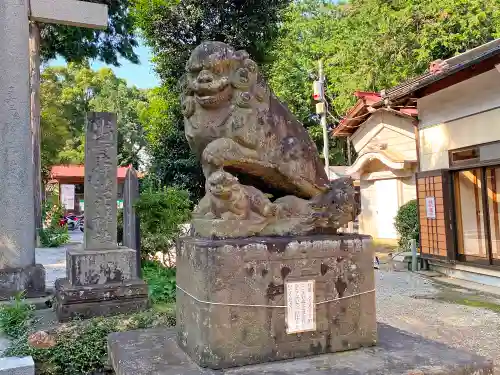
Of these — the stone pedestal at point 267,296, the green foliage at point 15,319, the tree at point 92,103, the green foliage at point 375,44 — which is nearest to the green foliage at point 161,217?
the green foliage at point 15,319

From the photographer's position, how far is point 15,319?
4.53 metres

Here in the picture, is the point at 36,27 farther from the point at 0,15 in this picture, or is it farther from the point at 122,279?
the point at 122,279

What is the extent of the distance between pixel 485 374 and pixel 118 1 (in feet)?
53.1

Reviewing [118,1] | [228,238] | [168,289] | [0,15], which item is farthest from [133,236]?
[118,1]

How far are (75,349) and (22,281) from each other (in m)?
2.20

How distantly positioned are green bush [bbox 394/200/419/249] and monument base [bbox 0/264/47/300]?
957cm

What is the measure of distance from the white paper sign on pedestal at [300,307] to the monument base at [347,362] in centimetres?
19

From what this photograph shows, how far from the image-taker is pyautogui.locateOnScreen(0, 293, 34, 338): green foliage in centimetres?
435

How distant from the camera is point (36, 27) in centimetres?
1299

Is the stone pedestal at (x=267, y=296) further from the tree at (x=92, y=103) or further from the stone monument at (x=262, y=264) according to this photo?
the tree at (x=92, y=103)

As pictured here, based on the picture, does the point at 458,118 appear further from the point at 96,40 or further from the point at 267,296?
the point at 96,40

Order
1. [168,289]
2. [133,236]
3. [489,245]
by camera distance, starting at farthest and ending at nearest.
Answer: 1. [489,245]
2. [133,236]
3. [168,289]

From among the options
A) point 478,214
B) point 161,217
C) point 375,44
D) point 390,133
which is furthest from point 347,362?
point 375,44

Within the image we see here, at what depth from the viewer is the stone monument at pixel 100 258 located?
17.0ft
